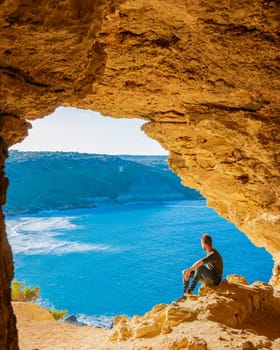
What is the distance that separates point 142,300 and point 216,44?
81.3ft

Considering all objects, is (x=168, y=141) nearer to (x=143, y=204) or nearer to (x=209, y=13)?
(x=209, y=13)

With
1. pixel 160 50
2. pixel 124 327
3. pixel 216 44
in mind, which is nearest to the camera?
pixel 216 44

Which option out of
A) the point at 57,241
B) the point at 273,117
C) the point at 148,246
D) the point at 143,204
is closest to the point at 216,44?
the point at 273,117

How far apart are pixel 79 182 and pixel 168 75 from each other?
6908 cm

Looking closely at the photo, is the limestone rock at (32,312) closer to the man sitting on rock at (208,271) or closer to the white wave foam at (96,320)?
the man sitting on rock at (208,271)

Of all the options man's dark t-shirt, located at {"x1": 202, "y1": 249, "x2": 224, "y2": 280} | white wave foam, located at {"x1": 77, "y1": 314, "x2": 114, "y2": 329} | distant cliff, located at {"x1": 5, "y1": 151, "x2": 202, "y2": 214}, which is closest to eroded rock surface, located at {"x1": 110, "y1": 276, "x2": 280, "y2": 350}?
man's dark t-shirt, located at {"x1": 202, "y1": 249, "x2": 224, "y2": 280}

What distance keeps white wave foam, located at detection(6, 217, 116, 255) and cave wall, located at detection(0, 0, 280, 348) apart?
31947 millimetres

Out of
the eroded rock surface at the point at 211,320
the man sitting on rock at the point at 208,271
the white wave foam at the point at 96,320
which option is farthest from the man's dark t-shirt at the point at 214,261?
the white wave foam at the point at 96,320

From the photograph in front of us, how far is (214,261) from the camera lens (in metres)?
6.37

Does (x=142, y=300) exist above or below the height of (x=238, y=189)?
below

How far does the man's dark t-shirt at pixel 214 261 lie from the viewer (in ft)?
20.9

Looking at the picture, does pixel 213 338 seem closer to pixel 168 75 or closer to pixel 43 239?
pixel 168 75

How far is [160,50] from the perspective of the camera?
15.7ft

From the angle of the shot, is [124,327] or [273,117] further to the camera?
[124,327]
